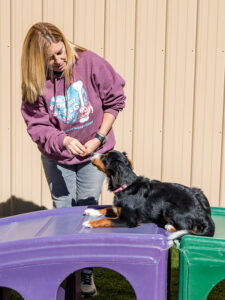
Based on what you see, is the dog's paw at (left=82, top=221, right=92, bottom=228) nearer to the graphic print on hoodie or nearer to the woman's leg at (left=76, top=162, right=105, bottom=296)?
the woman's leg at (left=76, top=162, right=105, bottom=296)

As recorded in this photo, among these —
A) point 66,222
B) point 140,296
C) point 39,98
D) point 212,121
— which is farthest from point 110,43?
point 140,296

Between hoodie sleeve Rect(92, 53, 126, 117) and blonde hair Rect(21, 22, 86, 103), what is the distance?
0.16 m

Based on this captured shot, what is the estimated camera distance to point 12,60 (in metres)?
4.15

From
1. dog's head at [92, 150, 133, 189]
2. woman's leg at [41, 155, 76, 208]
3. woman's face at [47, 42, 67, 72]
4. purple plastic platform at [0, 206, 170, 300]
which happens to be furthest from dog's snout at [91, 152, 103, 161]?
woman's face at [47, 42, 67, 72]

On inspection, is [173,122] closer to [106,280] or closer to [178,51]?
[178,51]

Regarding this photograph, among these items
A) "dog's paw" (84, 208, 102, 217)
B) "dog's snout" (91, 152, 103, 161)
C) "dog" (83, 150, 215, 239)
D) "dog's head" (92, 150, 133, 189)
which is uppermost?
"dog's snout" (91, 152, 103, 161)

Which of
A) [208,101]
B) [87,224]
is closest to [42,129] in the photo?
[87,224]

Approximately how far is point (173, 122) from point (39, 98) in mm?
1922

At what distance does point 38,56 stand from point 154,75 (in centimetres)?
194

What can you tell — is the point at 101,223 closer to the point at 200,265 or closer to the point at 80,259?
the point at 80,259

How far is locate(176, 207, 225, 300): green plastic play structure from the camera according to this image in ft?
6.61

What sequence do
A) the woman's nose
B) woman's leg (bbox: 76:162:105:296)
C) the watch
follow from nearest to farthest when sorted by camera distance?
the woman's nose → the watch → woman's leg (bbox: 76:162:105:296)

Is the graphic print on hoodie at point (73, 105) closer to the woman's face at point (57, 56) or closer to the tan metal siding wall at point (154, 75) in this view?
the woman's face at point (57, 56)

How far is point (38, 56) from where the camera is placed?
2412 mm
